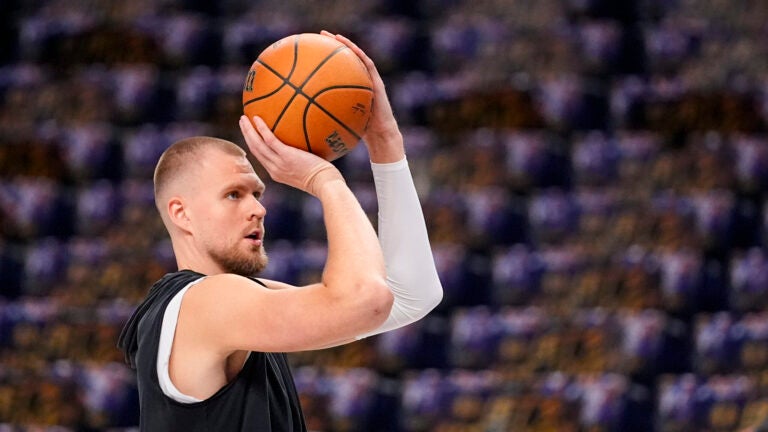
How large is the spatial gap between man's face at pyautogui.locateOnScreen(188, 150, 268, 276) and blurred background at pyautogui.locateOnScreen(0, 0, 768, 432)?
3.55 meters

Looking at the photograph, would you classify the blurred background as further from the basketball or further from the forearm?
the forearm

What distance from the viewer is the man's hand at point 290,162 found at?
90.5 inches

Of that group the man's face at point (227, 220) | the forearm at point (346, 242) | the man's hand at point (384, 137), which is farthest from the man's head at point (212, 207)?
the man's hand at point (384, 137)

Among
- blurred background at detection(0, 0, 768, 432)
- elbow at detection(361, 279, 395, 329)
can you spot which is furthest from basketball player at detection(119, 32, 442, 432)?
blurred background at detection(0, 0, 768, 432)

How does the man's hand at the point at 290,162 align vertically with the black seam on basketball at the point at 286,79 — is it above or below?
below

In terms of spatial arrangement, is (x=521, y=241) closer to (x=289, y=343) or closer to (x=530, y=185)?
(x=530, y=185)

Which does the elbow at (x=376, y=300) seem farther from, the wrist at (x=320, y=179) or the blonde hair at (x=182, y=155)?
the blonde hair at (x=182, y=155)

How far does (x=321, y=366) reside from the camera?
6.25 meters

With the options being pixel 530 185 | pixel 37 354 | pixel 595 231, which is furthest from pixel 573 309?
pixel 37 354

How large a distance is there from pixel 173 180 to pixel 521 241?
15.2ft

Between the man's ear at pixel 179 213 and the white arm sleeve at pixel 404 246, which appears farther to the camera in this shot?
the white arm sleeve at pixel 404 246

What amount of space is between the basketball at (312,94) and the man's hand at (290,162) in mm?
29

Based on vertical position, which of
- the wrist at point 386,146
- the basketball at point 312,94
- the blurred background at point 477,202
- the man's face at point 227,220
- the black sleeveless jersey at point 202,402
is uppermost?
the basketball at point 312,94

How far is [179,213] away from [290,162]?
1.01ft
